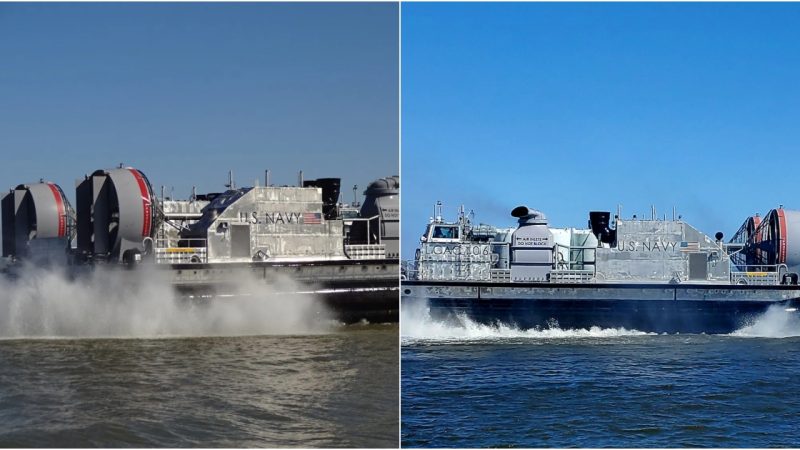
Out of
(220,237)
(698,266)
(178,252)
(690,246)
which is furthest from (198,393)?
(690,246)

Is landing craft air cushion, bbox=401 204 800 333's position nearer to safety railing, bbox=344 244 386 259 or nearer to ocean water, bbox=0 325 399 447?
safety railing, bbox=344 244 386 259

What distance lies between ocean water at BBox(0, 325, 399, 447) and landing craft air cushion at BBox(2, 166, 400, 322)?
13.2 feet

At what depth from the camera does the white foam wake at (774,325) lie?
89.9ft

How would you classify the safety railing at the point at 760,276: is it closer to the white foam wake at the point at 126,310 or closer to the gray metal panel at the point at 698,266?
the gray metal panel at the point at 698,266

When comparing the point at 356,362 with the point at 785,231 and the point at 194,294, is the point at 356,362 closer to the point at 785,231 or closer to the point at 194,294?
the point at 194,294

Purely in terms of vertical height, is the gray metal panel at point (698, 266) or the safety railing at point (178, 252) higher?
the safety railing at point (178, 252)

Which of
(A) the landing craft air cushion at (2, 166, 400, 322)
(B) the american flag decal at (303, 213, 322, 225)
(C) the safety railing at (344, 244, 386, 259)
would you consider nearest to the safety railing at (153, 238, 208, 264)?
(A) the landing craft air cushion at (2, 166, 400, 322)

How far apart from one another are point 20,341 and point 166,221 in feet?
21.8

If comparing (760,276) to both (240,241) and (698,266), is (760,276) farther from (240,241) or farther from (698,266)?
→ (240,241)

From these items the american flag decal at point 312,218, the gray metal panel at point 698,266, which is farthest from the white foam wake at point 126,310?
the gray metal panel at point 698,266

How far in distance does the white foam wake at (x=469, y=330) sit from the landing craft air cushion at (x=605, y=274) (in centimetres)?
17

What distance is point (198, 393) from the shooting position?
1434cm

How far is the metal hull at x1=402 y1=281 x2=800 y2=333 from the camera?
2767 centimetres

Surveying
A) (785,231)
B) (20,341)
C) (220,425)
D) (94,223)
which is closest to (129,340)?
(20,341)
